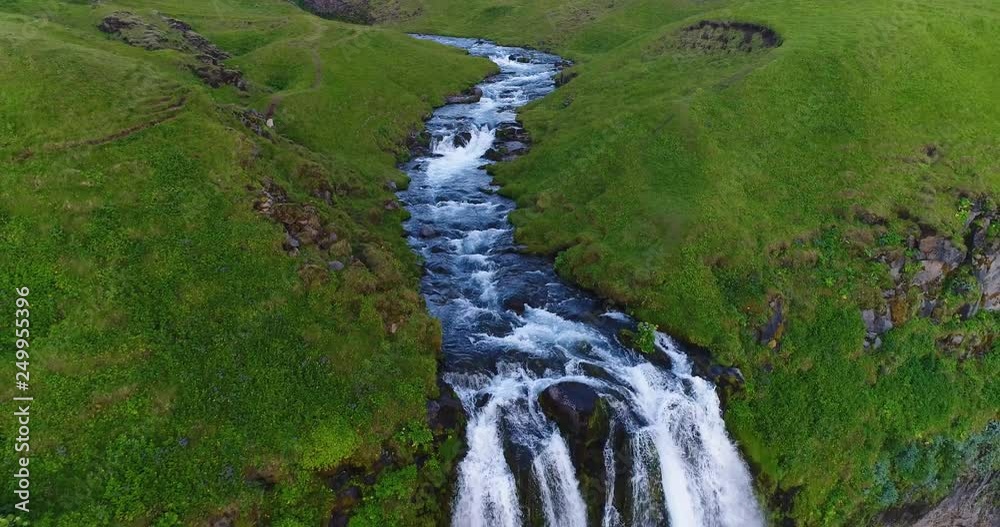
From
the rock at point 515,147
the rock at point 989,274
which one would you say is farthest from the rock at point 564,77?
the rock at point 989,274

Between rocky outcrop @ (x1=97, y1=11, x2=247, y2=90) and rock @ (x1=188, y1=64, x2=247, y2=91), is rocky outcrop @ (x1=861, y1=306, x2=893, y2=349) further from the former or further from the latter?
rocky outcrop @ (x1=97, y1=11, x2=247, y2=90)

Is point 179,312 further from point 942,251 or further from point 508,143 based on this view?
point 942,251

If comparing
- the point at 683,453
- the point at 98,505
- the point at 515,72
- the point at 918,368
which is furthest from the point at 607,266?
the point at 515,72

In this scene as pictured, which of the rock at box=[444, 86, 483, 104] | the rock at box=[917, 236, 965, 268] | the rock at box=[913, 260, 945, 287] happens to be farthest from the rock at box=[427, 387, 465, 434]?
Result: the rock at box=[444, 86, 483, 104]

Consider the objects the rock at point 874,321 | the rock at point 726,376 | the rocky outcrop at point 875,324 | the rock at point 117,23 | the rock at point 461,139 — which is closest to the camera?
the rock at point 726,376

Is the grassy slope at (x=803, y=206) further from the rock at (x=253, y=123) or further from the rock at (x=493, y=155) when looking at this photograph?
the rock at (x=253, y=123)

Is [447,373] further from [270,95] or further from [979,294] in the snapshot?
[270,95]

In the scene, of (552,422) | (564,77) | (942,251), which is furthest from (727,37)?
(552,422)
